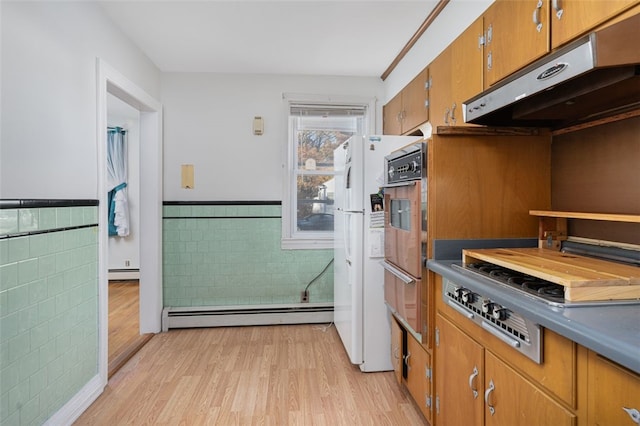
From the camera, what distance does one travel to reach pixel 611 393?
76 centimetres

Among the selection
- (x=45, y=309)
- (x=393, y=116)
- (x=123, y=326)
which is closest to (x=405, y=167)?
(x=393, y=116)

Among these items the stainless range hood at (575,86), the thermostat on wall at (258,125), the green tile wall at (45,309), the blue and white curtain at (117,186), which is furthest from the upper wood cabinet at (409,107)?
the blue and white curtain at (117,186)

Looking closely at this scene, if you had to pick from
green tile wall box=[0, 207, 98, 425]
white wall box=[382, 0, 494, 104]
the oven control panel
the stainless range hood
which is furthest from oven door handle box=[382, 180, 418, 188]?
green tile wall box=[0, 207, 98, 425]

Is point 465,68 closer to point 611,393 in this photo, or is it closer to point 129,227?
point 611,393

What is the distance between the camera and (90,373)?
2.04m

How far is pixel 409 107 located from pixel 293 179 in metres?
1.34

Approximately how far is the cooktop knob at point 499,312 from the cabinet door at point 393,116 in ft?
6.63

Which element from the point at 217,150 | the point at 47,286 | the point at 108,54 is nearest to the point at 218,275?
the point at 217,150

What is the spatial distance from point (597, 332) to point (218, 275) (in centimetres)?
305

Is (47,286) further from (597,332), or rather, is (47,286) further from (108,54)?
(597,332)

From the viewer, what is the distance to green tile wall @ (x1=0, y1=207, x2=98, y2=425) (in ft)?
4.71

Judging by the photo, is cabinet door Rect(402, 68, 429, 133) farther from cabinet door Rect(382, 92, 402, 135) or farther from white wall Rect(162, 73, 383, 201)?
white wall Rect(162, 73, 383, 201)

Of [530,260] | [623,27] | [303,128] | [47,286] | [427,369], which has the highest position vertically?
[303,128]

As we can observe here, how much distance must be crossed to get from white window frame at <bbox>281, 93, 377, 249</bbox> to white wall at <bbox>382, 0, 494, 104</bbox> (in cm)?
41
